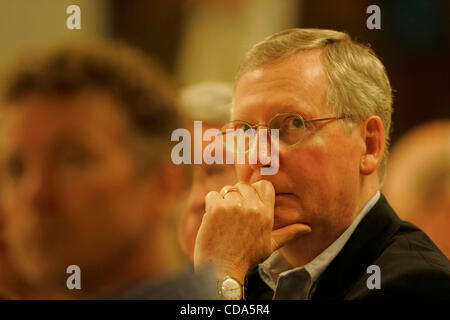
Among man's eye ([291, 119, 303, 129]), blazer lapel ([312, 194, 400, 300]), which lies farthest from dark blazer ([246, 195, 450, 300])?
man's eye ([291, 119, 303, 129])

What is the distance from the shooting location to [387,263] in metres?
1.25

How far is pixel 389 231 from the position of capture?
130 cm

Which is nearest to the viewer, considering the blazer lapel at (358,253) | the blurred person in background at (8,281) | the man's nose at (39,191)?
the man's nose at (39,191)

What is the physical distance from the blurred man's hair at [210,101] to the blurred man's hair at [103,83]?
1.13 feet

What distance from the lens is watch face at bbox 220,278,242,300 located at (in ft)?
3.96

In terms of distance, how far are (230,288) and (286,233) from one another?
0.53 feet

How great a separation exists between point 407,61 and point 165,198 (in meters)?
0.99

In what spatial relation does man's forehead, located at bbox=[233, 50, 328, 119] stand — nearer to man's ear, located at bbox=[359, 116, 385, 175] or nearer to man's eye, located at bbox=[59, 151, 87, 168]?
man's ear, located at bbox=[359, 116, 385, 175]

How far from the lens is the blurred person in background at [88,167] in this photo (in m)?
0.94

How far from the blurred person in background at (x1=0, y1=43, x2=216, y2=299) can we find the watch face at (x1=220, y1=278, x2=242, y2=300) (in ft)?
0.63

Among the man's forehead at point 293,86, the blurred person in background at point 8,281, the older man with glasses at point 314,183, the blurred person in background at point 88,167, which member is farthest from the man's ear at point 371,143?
the blurred person in background at point 8,281

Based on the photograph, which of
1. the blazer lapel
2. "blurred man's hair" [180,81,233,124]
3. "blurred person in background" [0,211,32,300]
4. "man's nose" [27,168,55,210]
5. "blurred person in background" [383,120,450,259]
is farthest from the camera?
"blurred person in background" [383,120,450,259]

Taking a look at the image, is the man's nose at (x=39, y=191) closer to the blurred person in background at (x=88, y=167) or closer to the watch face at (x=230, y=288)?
the blurred person in background at (x=88, y=167)

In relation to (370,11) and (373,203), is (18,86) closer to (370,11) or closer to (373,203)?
(373,203)
